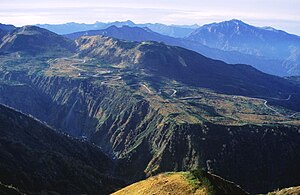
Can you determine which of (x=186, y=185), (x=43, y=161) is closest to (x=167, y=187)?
(x=186, y=185)

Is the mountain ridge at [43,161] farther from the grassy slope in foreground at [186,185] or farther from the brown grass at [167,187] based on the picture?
the grassy slope in foreground at [186,185]

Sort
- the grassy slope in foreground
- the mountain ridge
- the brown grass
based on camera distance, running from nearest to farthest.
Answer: the grassy slope in foreground < the brown grass < the mountain ridge

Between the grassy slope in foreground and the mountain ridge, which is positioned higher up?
the grassy slope in foreground

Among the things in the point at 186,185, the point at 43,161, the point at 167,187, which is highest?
the point at 186,185

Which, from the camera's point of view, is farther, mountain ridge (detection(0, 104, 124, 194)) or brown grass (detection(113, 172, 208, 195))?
mountain ridge (detection(0, 104, 124, 194))

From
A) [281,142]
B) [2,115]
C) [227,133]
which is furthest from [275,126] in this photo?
[2,115]

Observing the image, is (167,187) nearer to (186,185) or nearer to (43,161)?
(186,185)

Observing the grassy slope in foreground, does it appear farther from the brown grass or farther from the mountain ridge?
the mountain ridge

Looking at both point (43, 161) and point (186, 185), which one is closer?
point (186, 185)

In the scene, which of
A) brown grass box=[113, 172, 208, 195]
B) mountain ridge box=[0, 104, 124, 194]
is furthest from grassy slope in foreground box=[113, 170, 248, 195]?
mountain ridge box=[0, 104, 124, 194]

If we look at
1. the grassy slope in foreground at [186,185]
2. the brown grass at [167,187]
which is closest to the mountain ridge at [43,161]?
the brown grass at [167,187]
